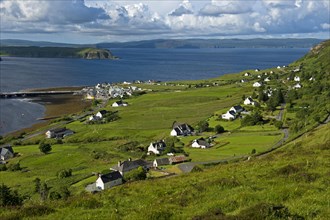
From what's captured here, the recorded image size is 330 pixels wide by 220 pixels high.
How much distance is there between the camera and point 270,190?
15.7m

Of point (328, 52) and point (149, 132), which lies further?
point (328, 52)

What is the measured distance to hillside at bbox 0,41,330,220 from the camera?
14234 mm

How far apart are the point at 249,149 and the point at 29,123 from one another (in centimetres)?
7429

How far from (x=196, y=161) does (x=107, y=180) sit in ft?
57.0

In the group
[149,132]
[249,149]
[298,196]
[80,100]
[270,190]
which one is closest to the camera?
[298,196]

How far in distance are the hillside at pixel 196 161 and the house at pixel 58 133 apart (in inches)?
77.1

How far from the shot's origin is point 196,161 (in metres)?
60.4

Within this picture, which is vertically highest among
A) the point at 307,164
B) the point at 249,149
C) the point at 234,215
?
the point at 234,215

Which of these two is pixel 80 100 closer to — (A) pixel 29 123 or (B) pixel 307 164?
(A) pixel 29 123

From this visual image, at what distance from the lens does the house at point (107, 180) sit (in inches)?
1864

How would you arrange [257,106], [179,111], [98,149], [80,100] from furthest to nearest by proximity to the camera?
[80,100]
[179,111]
[257,106]
[98,149]

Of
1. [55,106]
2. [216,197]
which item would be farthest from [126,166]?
[55,106]

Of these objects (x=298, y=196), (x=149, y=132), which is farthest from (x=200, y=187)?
(x=149, y=132)

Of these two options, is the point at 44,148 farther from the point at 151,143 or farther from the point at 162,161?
the point at 162,161
